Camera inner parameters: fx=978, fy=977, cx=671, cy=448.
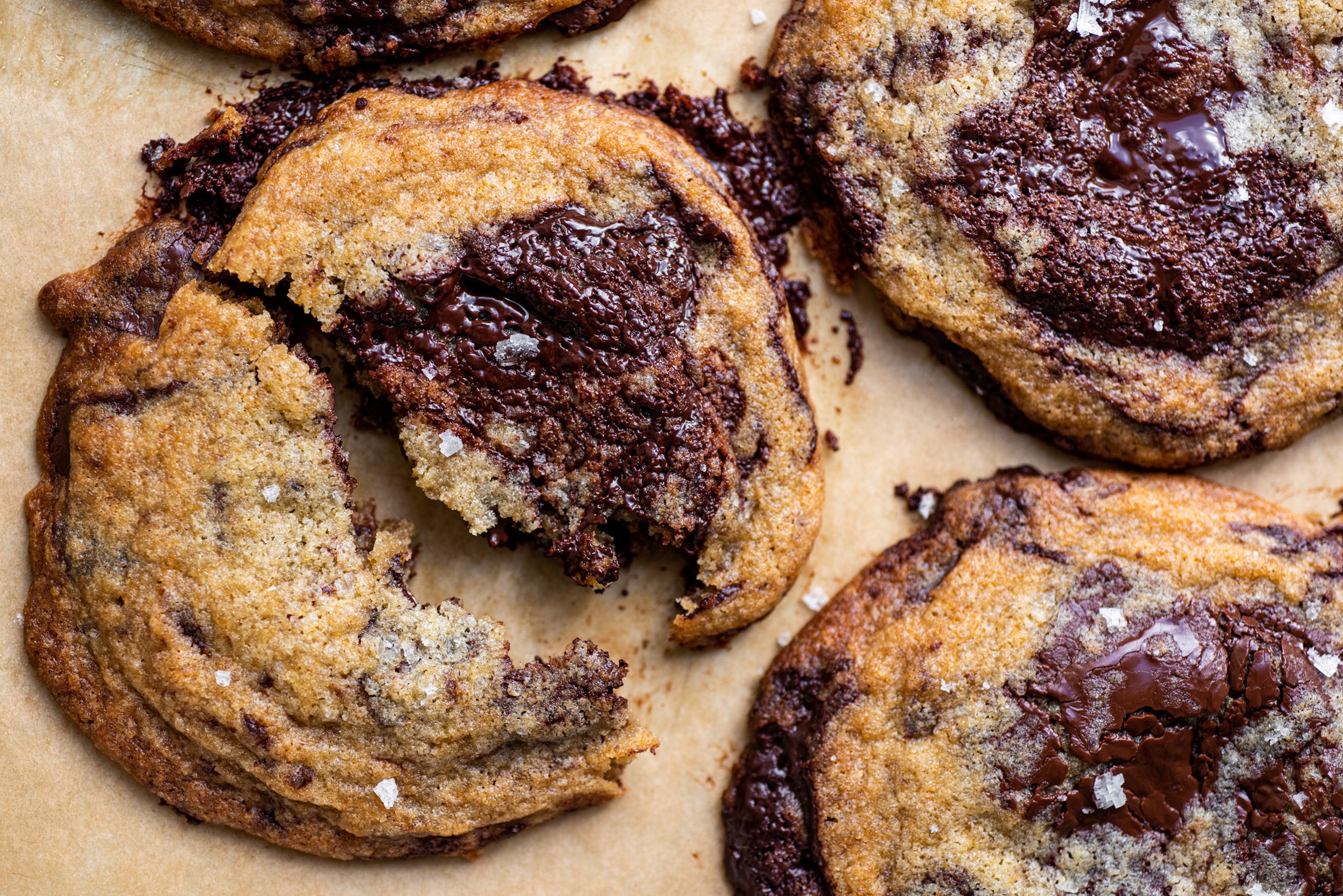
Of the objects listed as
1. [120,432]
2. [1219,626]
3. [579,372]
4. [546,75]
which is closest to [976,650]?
[1219,626]

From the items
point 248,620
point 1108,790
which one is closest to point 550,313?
point 248,620

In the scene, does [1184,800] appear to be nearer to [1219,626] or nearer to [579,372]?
[1219,626]

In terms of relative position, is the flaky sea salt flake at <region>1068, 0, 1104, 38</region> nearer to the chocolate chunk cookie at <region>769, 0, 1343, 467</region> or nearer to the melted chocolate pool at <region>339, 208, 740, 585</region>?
the chocolate chunk cookie at <region>769, 0, 1343, 467</region>

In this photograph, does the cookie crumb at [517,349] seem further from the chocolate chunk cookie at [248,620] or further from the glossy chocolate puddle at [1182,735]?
the glossy chocolate puddle at [1182,735]

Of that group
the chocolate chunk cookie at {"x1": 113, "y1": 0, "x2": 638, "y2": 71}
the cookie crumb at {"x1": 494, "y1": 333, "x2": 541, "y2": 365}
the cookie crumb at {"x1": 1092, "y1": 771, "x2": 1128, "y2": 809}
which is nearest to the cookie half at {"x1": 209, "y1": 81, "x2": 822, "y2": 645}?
the cookie crumb at {"x1": 494, "y1": 333, "x2": 541, "y2": 365}

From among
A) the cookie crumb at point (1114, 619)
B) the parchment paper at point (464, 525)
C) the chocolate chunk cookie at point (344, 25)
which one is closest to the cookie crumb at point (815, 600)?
the parchment paper at point (464, 525)

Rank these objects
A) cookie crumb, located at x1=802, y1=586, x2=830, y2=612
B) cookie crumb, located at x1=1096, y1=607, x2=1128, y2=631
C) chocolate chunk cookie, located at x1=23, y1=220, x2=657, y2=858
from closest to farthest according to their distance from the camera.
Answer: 1. chocolate chunk cookie, located at x1=23, y1=220, x2=657, y2=858
2. cookie crumb, located at x1=1096, y1=607, x2=1128, y2=631
3. cookie crumb, located at x1=802, y1=586, x2=830, y2=612
